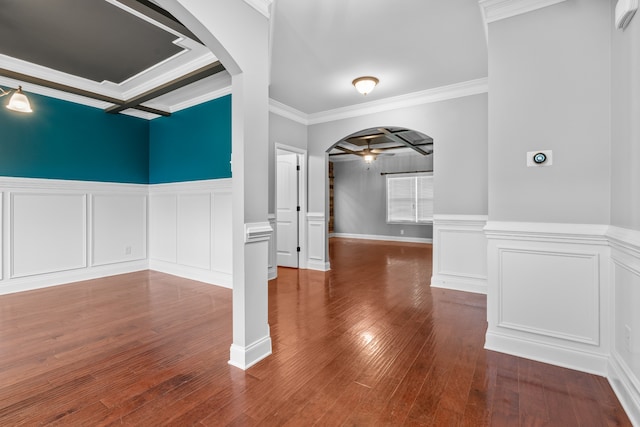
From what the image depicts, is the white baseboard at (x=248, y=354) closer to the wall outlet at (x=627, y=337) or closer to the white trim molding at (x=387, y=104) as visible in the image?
the wall outlet at (x=627, y=337)

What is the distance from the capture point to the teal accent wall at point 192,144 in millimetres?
4395

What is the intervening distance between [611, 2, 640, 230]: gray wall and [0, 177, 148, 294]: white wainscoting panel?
6.27m

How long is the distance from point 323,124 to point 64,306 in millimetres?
4619

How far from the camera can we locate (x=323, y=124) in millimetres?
5582

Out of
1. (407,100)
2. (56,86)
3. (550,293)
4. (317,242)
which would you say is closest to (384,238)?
(317,242)

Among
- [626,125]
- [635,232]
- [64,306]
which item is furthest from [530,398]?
[64,306]

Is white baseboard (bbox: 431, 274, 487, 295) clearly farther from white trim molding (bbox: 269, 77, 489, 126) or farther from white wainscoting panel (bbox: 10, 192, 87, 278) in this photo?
white wainscoting panel (bbox: 10, 192, 87, 278)

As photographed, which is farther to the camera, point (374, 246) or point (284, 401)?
point (374, 246)

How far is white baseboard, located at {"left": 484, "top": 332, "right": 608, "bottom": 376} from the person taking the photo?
214cm

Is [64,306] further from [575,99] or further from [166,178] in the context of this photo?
[575,99]

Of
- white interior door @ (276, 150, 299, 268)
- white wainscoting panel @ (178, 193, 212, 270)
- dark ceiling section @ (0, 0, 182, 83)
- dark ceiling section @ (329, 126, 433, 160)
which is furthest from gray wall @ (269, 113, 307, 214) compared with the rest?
dark ceiling section @ (0, 0, 182, 83)

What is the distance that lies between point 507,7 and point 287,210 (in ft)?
14.3

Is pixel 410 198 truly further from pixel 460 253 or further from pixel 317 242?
pixel 460 253

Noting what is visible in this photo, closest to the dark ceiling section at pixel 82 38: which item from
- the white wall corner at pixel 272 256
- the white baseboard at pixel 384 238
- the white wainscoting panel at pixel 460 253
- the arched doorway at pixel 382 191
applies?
the white wall corner at pixel 272 256
